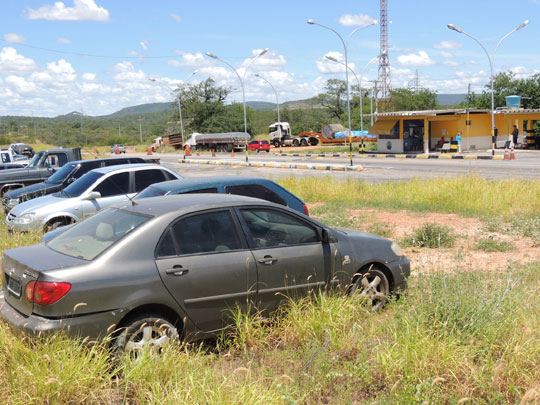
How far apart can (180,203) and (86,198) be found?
548cm

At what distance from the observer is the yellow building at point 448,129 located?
127ft

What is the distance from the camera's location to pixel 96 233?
205 inches

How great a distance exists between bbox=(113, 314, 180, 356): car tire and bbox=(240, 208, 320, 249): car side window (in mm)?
1143

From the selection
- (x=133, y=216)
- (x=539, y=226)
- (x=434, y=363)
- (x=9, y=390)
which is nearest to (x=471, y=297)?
(x=434, y=363)

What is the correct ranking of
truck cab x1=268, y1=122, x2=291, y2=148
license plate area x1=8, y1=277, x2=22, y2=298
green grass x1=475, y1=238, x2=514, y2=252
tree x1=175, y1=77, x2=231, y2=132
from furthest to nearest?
tree x1=175, y1=77, x2=231, y2=132 < truck cab x1=268, y1=122, x2=291, y2=148 < green grass x1=475, y1=238, x2=514, y2=252 < license plate area x1=8, y1=277, x2=22, y2=298

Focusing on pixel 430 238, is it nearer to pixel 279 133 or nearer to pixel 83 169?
pixel 83 169

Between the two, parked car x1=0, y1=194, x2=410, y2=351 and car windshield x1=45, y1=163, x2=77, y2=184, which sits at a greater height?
car windshield x1=45, y1=163, x2=77, y2=184

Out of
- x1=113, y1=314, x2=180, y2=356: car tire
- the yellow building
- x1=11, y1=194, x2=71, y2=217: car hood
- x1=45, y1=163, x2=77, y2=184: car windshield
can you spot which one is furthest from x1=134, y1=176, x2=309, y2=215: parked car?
the yellow building

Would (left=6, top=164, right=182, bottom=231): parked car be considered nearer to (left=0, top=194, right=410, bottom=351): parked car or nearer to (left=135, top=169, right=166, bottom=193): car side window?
(left=135, top=169, right=166, bottom=193): car side window

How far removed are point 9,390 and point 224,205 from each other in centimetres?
241

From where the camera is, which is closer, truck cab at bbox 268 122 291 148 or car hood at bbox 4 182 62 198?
car hood at bbox 4 182 62 198

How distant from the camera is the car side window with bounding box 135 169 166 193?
11.0 meters

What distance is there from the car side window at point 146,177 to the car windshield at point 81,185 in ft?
2.34

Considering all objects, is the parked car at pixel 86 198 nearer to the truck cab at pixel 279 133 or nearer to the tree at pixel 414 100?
the truck cab at pixel 279 133
